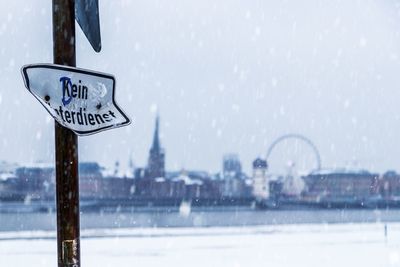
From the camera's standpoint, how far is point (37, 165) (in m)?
152

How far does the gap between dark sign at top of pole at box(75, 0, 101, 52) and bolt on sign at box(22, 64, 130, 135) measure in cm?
29

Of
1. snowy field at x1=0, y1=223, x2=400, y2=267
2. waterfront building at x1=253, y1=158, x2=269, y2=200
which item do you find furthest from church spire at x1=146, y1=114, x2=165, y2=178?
snowy field at x1=0, y1=223, x2=400, y2=267

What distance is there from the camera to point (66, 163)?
131 inches

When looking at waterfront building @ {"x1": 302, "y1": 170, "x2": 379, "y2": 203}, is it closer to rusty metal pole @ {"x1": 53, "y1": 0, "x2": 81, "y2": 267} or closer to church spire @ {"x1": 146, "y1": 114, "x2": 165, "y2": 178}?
church spire @ {"x1": 146, "y1": 114, "x2": 165, "y2": 178}

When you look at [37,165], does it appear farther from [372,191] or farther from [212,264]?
[212,264]

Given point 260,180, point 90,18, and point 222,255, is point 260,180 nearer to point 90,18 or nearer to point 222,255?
point 222,255

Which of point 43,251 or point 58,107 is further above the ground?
point 58,107

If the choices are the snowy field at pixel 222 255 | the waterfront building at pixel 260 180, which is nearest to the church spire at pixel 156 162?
the waterfront building at pixel 260 180

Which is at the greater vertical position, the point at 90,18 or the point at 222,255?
the point at 90,18

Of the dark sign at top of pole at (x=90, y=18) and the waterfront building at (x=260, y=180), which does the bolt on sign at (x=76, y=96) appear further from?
the waterfront building at (x=260, y=180)

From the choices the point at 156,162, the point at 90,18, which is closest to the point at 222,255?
the point at 90,18

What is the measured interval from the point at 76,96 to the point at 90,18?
0.48 m

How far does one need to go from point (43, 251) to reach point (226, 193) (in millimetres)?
134052

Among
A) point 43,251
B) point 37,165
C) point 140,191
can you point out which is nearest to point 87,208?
point 140,191
